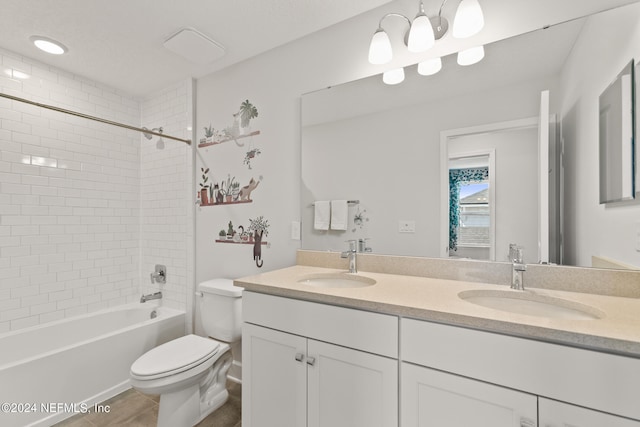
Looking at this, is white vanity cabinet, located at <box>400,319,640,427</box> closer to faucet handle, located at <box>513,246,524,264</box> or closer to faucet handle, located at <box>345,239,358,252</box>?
faucet handle, located at <box>513,246,524,264</box>

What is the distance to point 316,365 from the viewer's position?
1.18 m

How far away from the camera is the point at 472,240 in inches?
53.9

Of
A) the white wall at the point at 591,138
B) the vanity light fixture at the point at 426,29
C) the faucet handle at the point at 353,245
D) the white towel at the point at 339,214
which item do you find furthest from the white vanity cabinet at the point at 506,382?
the vanity light fixture at the point at 426,29

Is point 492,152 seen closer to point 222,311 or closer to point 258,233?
point 258,233

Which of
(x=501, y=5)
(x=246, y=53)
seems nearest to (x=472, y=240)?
(x=501, y=5)

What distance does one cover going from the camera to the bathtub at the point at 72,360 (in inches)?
63.6

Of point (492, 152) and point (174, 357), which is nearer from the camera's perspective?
point (492, 152)

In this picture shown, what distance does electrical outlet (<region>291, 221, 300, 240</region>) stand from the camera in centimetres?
190

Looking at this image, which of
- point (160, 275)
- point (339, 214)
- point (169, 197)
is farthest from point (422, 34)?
point (160, 275)

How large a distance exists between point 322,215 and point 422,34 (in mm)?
1092

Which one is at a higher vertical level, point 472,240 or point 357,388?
point 472,240

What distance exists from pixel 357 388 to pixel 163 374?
106 centimetres

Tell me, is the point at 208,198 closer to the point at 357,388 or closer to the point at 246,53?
the point at 246,53

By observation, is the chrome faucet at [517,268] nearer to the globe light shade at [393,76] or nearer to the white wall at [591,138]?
the white wall at [591,138]
